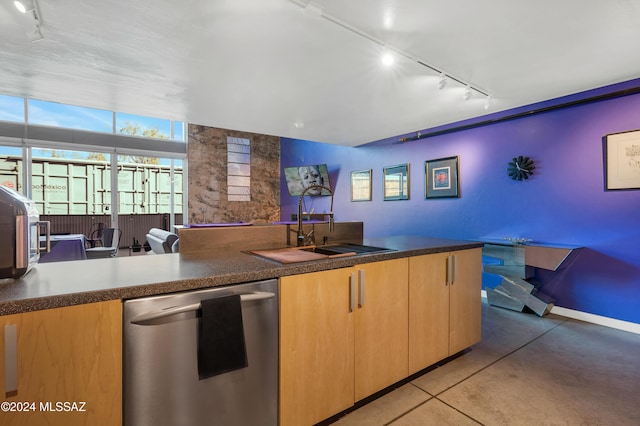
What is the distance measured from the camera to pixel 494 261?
11.2 feet

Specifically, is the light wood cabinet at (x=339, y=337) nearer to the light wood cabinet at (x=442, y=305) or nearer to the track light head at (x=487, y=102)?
the light wood cabinet at (x=442, y=305)

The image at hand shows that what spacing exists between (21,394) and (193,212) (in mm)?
6201

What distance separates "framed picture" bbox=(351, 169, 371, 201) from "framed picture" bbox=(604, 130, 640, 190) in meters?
3.22

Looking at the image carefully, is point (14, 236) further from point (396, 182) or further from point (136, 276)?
point (396, 182)

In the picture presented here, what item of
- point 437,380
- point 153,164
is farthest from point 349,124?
point 153,164

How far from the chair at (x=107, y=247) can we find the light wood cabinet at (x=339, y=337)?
4813mm

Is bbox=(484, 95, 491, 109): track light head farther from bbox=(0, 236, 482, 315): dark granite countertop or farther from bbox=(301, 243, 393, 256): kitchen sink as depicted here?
bbox=(0, 236, 482, 315): dark granite countertop

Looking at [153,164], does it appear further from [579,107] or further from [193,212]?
[579,107]

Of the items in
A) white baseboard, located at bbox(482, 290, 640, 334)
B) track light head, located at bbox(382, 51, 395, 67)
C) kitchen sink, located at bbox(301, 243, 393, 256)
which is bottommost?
white baseboard, located at bbox(482, 290, 640, 334)

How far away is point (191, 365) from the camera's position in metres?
1.11

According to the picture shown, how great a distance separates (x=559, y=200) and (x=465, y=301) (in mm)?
1980

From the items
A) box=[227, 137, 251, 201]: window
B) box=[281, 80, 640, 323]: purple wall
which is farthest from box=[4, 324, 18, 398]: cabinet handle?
box=[227, 137, 251, 201]: window

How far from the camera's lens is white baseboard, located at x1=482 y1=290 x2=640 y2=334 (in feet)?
9.23

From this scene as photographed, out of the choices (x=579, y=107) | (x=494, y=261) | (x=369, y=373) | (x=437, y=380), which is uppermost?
(x=579, y=107)
